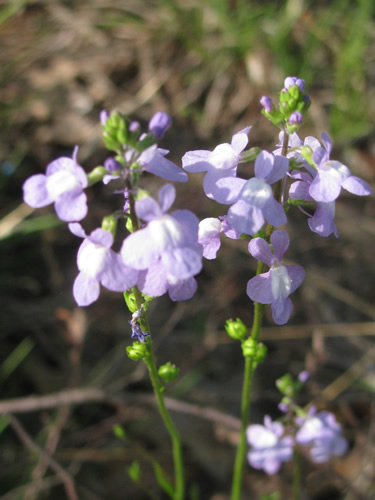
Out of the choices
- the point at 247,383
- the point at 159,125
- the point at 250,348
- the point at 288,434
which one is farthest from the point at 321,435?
the point at 159,125

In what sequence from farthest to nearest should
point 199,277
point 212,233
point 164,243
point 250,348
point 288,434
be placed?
point 199,277
point 288,434
point 250,348
point 212,233
point 164,243

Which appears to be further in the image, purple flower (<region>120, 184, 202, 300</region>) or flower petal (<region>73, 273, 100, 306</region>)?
flower petal (<region>73, 273, 100, 306</region>)

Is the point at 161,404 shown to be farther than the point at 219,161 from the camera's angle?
Yes

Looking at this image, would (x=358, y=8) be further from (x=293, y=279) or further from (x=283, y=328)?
(x=293, y=279)

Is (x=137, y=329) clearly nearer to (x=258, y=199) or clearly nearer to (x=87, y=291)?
(x=87, y=291)

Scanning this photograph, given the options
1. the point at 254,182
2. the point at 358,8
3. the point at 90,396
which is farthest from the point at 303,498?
the point at 358,8

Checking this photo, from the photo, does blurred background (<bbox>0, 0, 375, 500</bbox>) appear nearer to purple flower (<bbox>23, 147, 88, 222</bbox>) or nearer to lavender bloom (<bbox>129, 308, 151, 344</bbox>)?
lavender bloom (<bbox>129, 308, 151, 344</bbox>)

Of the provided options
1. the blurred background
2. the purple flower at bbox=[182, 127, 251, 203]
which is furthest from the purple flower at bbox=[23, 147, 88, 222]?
the blurred background
